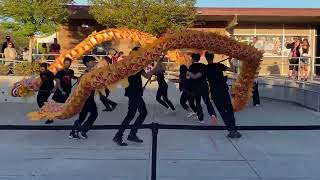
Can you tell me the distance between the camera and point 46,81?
40.9ft

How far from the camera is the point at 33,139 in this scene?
34.8 feet

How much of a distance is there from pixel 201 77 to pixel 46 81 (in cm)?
347

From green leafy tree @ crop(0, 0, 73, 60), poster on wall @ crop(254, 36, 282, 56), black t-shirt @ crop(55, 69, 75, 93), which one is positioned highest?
green leafy tree @ crop(0, 0, 73, 60)

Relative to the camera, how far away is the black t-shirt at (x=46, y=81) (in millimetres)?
12461

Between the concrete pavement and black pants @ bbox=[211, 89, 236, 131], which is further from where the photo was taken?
black pants @ bbox=[211, 89, 236, 131]

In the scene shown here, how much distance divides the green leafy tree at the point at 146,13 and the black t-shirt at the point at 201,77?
42.4 ft

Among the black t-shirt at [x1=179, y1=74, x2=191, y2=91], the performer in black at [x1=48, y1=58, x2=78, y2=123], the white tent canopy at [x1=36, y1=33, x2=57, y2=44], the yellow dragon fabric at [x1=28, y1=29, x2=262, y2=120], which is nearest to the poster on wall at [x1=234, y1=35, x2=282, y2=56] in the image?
the white tent canopy at [x1=36, y1=33, x2=57, y2=44]

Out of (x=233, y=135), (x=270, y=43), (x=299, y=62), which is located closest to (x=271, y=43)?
(x=270, y=43)

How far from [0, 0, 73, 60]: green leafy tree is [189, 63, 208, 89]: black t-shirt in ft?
43.4

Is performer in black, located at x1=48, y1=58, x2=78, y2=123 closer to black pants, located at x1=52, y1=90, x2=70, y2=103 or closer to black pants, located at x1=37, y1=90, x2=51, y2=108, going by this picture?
black pants, located at x1=52, y1=90, x2=70, y2=103

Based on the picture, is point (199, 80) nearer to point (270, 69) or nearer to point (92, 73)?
point (92, 73)

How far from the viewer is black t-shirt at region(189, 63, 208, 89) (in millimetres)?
11295

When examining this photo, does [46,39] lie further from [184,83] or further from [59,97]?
[59,97]

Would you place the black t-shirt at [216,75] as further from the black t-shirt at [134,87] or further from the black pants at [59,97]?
the black pants at [59,97]
